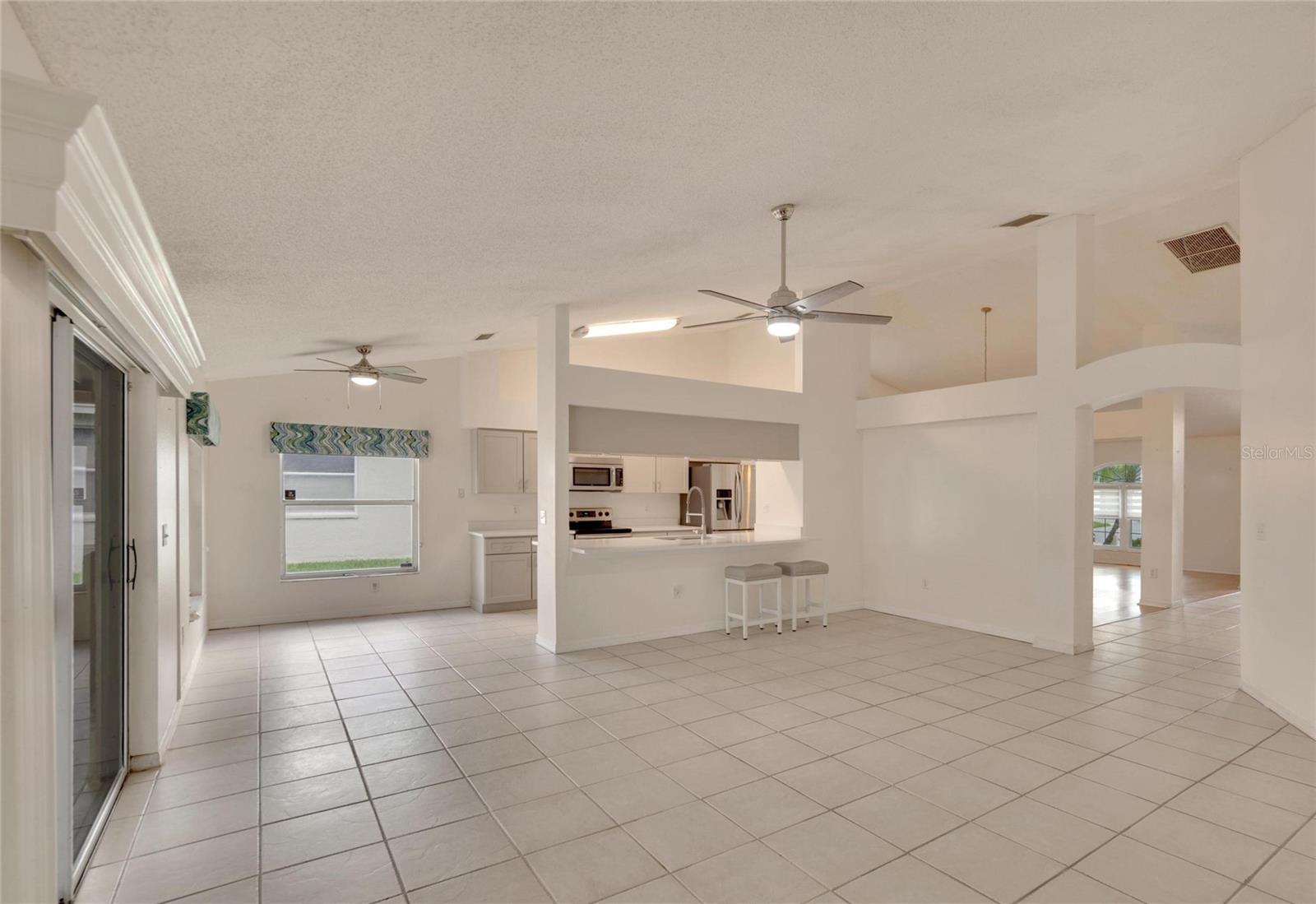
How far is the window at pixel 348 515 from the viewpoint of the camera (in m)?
7.07

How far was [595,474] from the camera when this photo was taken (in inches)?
318

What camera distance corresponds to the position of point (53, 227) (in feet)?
4.29

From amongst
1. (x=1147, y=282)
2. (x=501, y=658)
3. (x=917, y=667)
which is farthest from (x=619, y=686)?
(x=1147, y=282)

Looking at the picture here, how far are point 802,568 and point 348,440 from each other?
491 centimetres

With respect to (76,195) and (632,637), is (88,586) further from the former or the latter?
(632,637)

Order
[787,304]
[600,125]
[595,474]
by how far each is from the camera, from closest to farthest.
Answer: [600,125]
[787,304]
[595,474]

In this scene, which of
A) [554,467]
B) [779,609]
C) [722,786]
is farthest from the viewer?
[779,609]

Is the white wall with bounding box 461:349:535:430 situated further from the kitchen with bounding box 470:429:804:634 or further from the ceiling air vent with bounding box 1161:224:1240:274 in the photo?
the ceiling air vent with bounding box 1161:224:1240:274

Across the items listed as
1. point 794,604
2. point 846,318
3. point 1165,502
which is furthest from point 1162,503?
point 846,318

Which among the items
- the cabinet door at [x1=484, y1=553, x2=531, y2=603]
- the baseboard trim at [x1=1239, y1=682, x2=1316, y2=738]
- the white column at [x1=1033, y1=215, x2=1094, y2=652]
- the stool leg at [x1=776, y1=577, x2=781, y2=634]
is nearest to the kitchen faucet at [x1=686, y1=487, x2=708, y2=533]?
the stool leg at [x1=776, y1=577, x2=781, y2=634]

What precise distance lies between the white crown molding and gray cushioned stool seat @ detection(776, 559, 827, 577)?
5516 mm

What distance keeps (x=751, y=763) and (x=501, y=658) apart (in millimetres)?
2694

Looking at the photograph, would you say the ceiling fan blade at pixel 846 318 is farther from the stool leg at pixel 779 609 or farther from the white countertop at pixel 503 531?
the white countertop at pixel 503 531
